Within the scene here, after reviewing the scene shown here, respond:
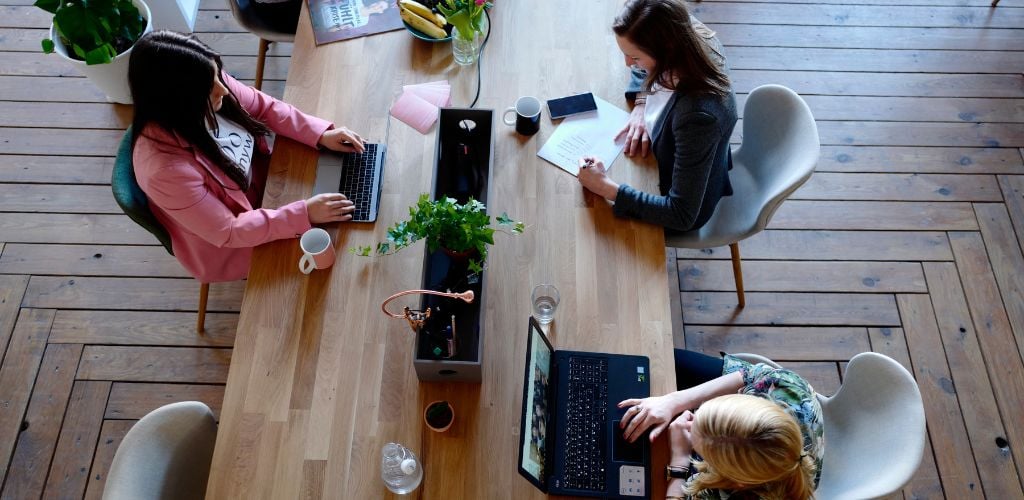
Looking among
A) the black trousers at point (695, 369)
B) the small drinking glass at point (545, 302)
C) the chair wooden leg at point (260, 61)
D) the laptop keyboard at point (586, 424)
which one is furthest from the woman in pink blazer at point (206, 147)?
the black trousers at point (695, 369)

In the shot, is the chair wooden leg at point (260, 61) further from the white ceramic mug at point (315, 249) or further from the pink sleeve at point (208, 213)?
the white ceramic mug at point (315, 249)

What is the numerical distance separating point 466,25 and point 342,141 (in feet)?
1.85

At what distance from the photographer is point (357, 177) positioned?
2035 mm

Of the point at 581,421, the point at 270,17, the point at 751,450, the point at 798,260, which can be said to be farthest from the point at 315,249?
the point at 798,260

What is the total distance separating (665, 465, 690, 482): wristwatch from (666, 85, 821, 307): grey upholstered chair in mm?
895

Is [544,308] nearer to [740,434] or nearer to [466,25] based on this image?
[740,434]

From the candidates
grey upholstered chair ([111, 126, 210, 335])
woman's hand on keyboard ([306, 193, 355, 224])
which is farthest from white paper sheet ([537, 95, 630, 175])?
grey upholstered chair ([111, 126, 210, 335])

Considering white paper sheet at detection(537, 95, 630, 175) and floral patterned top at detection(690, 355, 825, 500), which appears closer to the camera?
floral patterned top at detection(690, 355, 825, 500)

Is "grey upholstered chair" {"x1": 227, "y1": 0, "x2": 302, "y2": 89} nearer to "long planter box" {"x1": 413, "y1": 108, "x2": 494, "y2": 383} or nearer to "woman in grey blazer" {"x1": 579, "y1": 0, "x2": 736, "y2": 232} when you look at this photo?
"long planter box" {"x1": 413, "y1": 108, "x2": 494, "y2": 383}

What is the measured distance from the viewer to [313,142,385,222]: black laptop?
77.9 inches

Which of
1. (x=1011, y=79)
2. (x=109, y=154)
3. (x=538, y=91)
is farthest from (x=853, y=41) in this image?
(x=109, y=154)

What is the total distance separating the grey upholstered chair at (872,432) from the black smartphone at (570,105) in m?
1.08

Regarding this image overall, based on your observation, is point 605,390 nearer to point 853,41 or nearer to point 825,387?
point 825,387

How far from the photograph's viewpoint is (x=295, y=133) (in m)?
2.08
